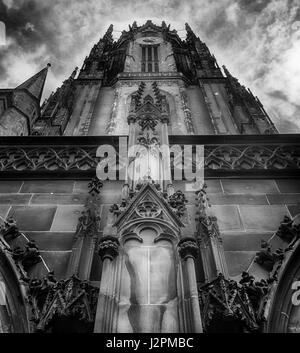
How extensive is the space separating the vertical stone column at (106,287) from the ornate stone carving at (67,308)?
41 centimetres

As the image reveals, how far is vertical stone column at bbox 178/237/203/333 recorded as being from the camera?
3.34 m

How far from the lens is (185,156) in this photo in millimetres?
7668

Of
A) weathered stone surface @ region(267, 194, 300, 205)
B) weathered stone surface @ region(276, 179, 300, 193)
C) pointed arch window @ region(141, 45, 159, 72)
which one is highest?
pointed arch window @ region(141, 45, 159, 72)

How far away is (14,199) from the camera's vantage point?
6645 mm

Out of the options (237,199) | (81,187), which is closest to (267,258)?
(237,199)

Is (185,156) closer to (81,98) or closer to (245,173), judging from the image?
(245,173)

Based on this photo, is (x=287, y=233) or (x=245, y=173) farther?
(x=245, y=173)

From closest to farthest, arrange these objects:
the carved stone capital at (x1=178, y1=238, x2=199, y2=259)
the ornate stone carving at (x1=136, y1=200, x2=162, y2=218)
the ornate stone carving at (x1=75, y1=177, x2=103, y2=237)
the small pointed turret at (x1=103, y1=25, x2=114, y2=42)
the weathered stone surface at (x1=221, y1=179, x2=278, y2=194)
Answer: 1. the carved stone capital at (x1=178, y1=238, x2=199, y2=259)
2. the ornate stone carving at (x1=136, y1=200, x2=162, y2=218)
3. the ornate stone carving at (x1=75, y1=177, x2=103, y2=237)
4. the weathered stone surface at (x1=221, y1=179, x2=278, y2=194)
5. the small pointed turret at (x1=103, y1=25, x2=114, y2=42)

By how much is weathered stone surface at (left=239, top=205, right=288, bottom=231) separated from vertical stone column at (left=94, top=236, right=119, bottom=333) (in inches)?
103

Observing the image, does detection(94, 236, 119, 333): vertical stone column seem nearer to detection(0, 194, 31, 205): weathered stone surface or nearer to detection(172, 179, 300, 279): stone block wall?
detection(172, 179, 300, 279): stone block wall

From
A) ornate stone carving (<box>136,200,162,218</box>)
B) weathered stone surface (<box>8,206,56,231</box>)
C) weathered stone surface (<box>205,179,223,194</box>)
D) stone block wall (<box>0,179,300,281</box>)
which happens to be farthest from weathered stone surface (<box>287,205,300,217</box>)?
weathered stone surface (<box>8,206,56,231</box>)

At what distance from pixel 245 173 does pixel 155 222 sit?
3169 millimetres

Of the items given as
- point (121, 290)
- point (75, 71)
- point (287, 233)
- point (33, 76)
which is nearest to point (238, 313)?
point (121, 290)

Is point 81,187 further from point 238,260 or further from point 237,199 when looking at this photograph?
point 238,260
